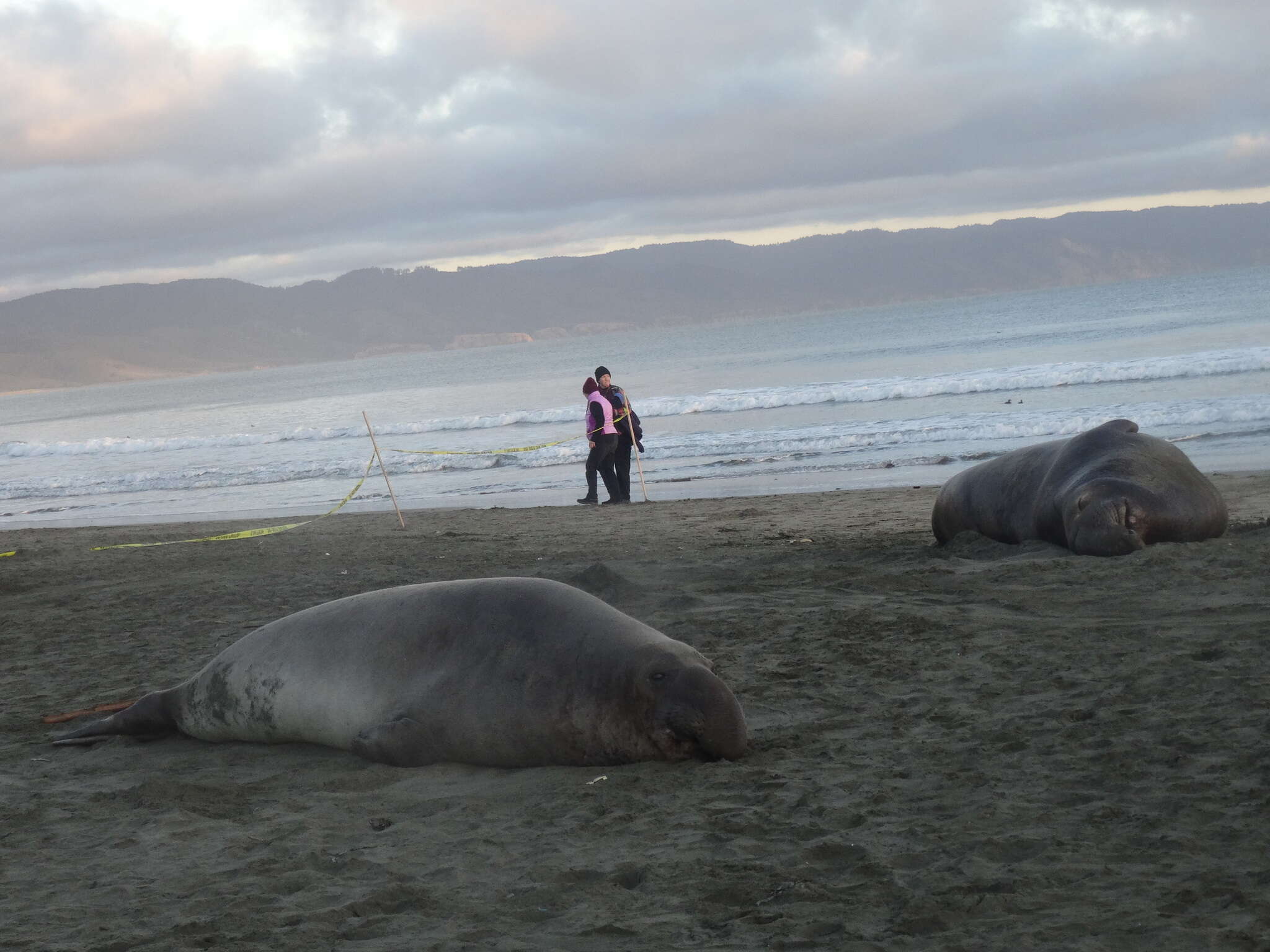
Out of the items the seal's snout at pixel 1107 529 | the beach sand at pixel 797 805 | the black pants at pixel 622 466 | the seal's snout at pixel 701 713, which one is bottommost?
the beach sand at pixel 797 805

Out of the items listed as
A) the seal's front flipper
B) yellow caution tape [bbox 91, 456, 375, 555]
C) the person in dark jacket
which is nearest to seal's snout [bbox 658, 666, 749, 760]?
the seal's front flipper

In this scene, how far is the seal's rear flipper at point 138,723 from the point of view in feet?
17.2

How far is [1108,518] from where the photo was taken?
7340 millimetres

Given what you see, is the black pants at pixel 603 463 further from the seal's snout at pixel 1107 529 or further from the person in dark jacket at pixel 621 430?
the seal's snout at pixel 1107 529

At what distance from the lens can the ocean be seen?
59.9 ft

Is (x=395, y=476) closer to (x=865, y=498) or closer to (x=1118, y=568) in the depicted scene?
(x=865, y=498)

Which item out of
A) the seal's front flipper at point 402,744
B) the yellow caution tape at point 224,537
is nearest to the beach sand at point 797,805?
the seal's front flipper at point 402,744

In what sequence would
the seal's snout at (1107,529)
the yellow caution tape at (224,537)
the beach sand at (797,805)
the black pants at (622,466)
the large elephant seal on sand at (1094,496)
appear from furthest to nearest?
the black pants at (622,466) → the yellow caution tape at (224,537) → the large elephant seal on sand at (1094,496) → the seal's snout at (1107,529) → the beach sand at (797,805)

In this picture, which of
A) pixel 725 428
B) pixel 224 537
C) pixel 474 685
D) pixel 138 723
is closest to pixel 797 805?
pixel 474 685

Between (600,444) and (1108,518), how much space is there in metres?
9.01

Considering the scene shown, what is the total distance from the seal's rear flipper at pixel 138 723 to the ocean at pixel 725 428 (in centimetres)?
1137

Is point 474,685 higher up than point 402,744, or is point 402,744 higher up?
point 474,685

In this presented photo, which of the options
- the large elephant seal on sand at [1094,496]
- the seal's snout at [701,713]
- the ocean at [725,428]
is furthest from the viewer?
the ocean at [725,428]

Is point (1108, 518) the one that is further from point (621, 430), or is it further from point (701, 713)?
point (621, 430)
